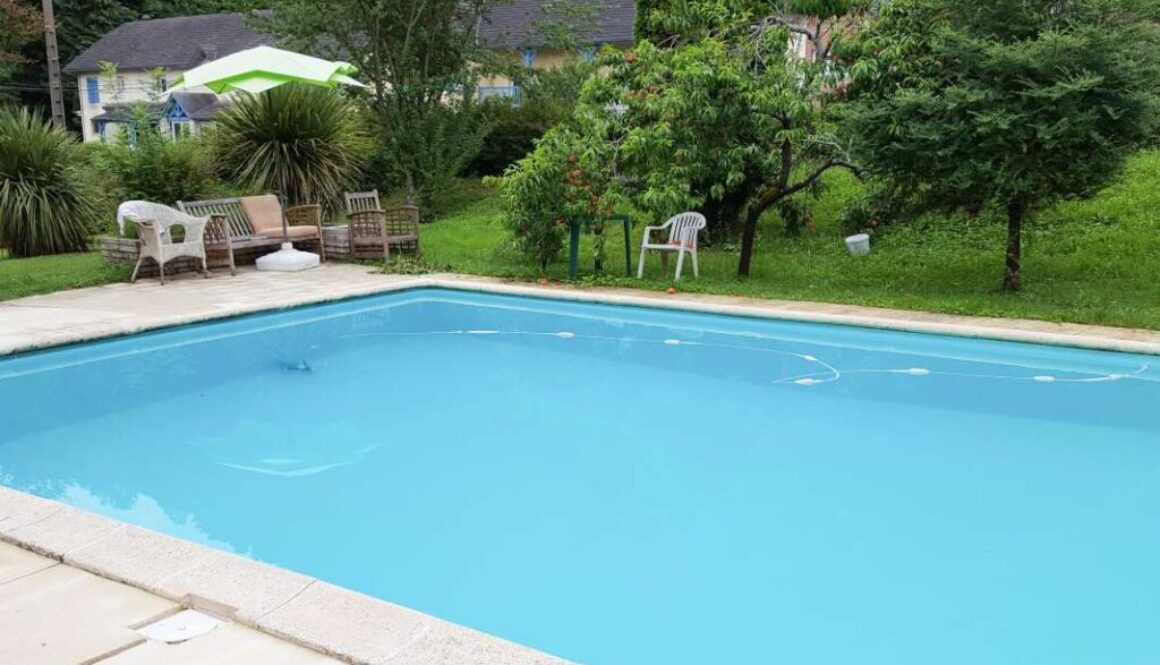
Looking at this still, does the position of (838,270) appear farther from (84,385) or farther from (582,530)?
(84,385)

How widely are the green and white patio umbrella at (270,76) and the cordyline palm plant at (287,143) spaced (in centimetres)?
189

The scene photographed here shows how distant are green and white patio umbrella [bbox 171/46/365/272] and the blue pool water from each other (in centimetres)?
279

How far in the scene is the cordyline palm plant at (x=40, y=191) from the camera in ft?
38.1

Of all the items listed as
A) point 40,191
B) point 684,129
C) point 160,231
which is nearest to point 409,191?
point 40,191

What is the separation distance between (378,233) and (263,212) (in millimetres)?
1466

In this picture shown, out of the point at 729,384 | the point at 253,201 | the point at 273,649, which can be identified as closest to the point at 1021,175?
the point at 729,384

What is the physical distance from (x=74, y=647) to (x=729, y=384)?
15.6 ft

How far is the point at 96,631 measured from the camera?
277 centimetres

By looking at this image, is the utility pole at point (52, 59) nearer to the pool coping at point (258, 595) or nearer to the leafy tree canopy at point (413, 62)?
the leafy tree canopy at point (413, 62)

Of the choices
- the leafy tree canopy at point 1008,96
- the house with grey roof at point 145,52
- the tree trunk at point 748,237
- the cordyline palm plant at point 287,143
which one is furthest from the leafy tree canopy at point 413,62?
the house with grey roof at point 145,52

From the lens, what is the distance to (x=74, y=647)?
8.74 ft

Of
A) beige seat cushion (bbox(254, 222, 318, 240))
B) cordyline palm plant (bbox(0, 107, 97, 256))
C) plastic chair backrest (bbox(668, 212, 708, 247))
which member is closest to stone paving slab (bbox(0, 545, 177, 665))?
plastic chair backrest (bbox(668, 212, 708, 247))

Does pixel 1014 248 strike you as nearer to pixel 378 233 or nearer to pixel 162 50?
pixel 378 233

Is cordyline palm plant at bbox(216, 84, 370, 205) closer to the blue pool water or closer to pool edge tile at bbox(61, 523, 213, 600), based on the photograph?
the blue pool water
